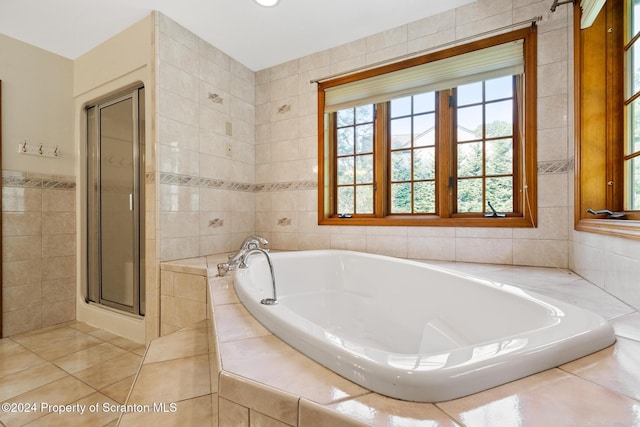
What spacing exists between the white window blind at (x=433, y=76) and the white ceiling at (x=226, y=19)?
360 millimetres

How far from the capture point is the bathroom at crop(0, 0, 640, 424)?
1.81 m

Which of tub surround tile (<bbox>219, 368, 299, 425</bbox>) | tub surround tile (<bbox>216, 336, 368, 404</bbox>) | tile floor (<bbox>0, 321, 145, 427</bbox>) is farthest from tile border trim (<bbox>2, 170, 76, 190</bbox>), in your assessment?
tub surround tile (<bbox>219, 368, 299, 425</bbox>)

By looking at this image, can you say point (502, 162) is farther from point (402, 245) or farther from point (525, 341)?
point (525, 341)

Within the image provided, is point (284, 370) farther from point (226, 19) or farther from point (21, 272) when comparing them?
point (21, 272)

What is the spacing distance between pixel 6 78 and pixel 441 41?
10.5 ft

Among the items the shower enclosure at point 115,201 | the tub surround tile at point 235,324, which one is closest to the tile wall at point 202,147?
the shower enclosure at point 115,201

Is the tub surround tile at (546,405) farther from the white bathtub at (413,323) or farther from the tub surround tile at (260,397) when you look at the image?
the tub surround tile at (260,397)

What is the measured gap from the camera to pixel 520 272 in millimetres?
1663

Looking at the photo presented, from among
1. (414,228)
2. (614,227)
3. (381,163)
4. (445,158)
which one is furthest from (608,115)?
(381,163)

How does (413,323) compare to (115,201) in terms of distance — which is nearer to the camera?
(413,323)

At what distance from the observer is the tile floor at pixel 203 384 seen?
1.53 feet

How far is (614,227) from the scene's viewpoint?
112 centimetres

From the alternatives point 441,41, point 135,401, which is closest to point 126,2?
point 441,41

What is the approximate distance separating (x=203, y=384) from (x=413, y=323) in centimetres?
98
